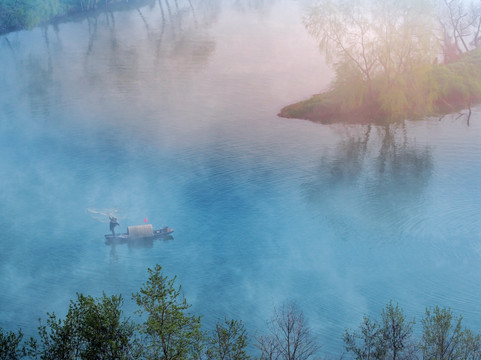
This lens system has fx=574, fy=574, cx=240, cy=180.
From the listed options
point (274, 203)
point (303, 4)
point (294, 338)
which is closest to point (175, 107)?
point (274, 203)

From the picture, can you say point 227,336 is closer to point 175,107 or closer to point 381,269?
point 381,269

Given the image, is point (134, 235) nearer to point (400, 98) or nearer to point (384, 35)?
point (400, 98)

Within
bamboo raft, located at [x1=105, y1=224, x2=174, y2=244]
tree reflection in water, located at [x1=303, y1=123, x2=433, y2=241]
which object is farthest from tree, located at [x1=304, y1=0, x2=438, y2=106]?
bamboo raft, located at [x1=105, y1=224, x2=174, y2=244]

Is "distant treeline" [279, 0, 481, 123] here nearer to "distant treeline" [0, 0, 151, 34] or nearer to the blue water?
the blue water

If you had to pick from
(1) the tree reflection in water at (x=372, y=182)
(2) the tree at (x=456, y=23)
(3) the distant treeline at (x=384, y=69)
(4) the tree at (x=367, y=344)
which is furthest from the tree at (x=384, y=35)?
(4) the tree at (x=367, y=344)

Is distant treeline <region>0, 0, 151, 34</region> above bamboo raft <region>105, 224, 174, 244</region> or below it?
above

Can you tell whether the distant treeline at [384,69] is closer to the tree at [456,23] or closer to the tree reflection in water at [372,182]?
the tree reflection in water at [372,182]
